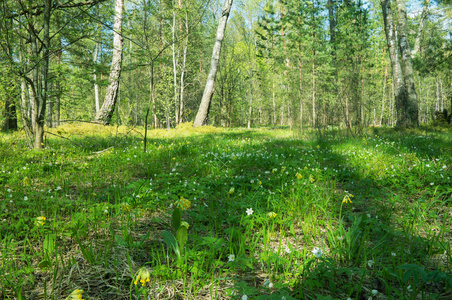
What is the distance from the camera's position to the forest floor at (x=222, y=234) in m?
1.51

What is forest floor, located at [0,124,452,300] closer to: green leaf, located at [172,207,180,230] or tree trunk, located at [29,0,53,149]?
green leaf, located at [172,207,180,230]

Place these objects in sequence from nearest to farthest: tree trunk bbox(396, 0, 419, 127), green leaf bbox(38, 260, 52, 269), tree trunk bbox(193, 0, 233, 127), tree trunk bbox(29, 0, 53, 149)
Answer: green leaf bbox(38, 260, 52, 269)
tree trunk bbox(29, 0, 53, 149)
tree trunk bbox(396, 0, 419, 127)
tree trunk bbox(193, 0, 233, 127)

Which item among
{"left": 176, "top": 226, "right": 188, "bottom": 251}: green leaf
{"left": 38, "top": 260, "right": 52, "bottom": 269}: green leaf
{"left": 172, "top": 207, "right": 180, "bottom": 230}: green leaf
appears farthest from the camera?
{"left": 172, "top": 207, "right": 180, "bottom": 230}: green leaf

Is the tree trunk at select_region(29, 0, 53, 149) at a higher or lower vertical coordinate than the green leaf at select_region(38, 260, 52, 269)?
higher

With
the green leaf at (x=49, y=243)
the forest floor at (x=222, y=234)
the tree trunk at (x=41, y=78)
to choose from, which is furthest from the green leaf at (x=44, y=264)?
the tree trunk at (x=41, y=78)

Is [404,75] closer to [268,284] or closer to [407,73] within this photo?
[407,73]

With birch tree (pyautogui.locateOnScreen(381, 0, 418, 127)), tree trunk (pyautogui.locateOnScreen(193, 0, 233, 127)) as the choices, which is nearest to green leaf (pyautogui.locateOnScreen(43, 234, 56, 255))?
tree trunk (pyautogui.locateOnScreen(193, 0, 233, 127))

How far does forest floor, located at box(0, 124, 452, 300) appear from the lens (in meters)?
1.51

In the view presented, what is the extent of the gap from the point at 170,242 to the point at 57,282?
0.74 metres

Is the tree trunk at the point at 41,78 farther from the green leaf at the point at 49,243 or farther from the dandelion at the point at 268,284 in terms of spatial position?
the dandelion at the point at 268,284

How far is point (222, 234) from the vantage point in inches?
85.5

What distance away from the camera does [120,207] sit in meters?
2.49

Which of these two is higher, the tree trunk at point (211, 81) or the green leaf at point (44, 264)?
the tree trunk at point (211, 81)

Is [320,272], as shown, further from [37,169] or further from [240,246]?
[37,169]
